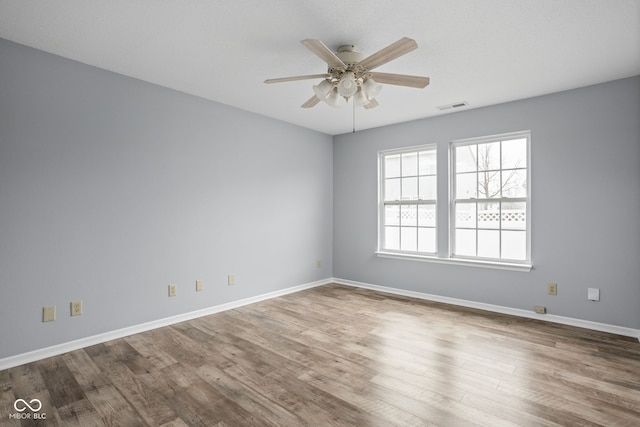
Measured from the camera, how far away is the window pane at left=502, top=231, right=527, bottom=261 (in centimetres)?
381

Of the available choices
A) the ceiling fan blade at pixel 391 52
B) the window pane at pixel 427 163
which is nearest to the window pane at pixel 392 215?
the window pane at pixel 427 163

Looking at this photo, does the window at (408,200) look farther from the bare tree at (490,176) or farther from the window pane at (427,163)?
the bare tree at (490,176)

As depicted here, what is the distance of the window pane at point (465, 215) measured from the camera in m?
4.19

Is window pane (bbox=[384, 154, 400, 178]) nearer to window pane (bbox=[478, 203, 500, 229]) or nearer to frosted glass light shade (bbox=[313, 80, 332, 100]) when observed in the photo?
window pane (bbox=[478, 203, 500, 229])

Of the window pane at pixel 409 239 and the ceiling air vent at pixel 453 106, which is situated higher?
the ceiling air vent at pixel 453 106

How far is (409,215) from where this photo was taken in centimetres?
479

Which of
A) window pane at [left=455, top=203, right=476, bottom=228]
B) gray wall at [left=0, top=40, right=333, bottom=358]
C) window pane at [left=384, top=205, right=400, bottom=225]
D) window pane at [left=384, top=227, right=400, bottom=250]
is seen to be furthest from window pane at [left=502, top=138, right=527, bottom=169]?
gray wall at [left=0, top=40, right=333, bottom=358]

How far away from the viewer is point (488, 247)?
13.3 feet

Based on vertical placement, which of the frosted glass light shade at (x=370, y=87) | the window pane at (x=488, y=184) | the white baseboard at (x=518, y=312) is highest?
the frosted glass light shade at (x=370, y=87)

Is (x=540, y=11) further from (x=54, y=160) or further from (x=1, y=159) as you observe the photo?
(x=1, y=159)

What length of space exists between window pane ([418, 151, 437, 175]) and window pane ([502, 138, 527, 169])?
2.85 ft

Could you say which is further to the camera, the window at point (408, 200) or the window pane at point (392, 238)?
the window pane at point (392, 238)

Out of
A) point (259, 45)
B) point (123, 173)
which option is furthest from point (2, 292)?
point (259, 45)

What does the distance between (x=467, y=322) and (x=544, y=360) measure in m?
0.92
